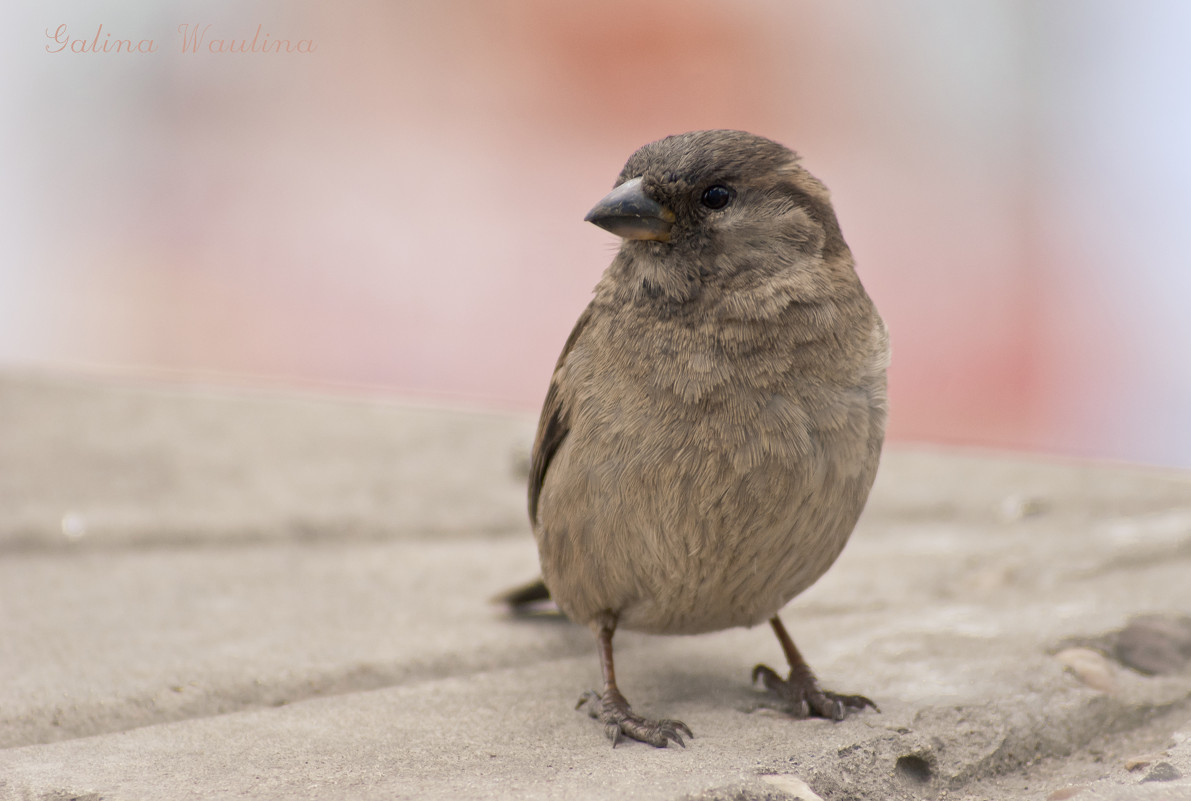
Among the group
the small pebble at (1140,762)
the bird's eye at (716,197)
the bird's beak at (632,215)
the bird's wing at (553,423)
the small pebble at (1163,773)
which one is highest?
the bird's eye at (716,197)

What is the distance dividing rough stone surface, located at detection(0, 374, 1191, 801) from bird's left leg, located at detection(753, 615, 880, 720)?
69mm

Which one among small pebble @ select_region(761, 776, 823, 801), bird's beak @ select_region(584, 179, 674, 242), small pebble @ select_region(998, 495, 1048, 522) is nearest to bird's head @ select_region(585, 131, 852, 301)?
bird's beak @ select_region(584, 179, 674, 242)

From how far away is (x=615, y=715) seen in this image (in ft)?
8.11

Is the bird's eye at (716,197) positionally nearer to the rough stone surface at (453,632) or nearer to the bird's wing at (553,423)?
the bird's wing at (553,423)

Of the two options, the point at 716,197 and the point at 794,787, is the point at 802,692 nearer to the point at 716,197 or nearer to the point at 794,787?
the point at 794,787

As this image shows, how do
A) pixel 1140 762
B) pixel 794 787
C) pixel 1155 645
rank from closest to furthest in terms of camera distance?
1. pixel 794 787
2. pixel 1140 762
3. pixel 1155 645

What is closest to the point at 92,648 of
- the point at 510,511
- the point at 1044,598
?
the point at 510,511

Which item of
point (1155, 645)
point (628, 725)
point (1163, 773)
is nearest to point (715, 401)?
point (628, 725)

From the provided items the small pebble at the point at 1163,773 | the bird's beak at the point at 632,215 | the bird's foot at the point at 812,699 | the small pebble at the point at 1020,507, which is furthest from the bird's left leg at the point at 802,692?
the small pebble at the point at 1020,507

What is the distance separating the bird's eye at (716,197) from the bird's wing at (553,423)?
0.38 metres

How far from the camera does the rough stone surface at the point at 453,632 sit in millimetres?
2238

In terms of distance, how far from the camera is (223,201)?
22.5 feet

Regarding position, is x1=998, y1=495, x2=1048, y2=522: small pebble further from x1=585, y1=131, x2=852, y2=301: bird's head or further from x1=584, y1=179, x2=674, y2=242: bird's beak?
x1=584, y1=179, x2=674, y2=242: bird's beak

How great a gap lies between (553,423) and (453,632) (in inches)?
34.5
